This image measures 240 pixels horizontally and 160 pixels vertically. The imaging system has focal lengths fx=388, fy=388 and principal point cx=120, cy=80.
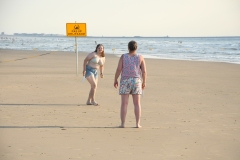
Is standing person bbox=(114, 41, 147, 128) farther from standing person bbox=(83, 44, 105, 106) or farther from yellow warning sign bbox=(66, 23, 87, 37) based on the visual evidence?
yellow warning sign bbox=(66, 23, 87, 37)

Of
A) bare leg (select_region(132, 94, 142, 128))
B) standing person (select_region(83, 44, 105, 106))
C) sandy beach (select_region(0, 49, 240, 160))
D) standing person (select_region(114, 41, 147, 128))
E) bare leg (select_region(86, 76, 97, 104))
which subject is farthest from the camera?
bare leg (select_region(86, 76, 97, 104))

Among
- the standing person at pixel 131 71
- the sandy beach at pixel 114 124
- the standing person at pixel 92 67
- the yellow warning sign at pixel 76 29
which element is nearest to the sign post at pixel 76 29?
the yellow warning sign at pixel 76 29

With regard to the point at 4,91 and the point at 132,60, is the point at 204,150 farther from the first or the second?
the point at 4,91

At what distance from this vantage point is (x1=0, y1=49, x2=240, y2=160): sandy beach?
578 centimetres

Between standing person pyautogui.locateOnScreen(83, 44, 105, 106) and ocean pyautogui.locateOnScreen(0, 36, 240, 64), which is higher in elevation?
standing person pyautogui.locateOnScreen(83, 44, 105, 106)

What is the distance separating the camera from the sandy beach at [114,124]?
5.78 metres

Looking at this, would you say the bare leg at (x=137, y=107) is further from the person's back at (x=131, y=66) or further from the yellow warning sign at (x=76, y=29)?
the yellow warning sign at (x=76, y=29)

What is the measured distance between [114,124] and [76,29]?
29.5 feet

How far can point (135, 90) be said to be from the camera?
23.7 feet

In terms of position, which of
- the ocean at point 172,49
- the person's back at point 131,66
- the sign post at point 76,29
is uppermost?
the sign post at point 76,29

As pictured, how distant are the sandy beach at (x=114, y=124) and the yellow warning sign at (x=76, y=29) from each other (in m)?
3.40

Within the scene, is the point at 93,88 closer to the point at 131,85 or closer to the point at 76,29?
the point at 131,85

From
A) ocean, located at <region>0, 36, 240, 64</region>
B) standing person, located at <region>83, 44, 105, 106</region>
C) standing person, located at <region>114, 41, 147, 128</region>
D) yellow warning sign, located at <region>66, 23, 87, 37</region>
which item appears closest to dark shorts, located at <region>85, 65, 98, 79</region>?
standing person, located at <region>83, 44, 105, 106</region>

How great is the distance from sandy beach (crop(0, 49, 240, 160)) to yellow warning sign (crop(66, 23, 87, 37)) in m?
3.40
